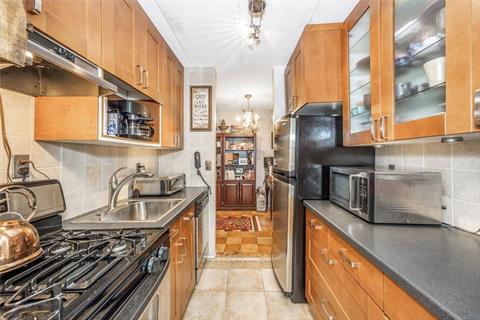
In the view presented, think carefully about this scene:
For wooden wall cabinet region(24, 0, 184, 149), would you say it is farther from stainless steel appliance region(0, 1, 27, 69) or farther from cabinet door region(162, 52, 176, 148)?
stainless steel appliance region(0, 1, 27, 69)

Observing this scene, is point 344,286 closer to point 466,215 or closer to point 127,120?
point 466,215

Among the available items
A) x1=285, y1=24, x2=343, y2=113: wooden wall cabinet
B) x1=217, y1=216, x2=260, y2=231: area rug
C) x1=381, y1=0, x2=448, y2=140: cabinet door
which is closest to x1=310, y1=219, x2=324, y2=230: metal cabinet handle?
x1=381, y1=0, x2=448, y2=140: cabinet door

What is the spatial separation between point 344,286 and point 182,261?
42.0 inches

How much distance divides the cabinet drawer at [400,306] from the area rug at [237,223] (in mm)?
3303

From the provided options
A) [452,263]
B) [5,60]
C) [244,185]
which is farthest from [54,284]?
[244,185]

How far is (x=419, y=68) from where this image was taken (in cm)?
114

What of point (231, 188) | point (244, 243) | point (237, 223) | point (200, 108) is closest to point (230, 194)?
point (231, 188)

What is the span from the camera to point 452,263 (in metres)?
0.85

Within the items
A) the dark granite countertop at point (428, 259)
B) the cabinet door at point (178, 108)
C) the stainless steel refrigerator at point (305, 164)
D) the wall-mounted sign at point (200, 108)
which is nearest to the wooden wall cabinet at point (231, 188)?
the wall-mounted sign at point (200, 108)

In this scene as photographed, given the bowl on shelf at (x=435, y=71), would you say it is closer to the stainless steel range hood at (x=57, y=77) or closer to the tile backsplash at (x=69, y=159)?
the stainless steel range hood at (x=57, y=77)

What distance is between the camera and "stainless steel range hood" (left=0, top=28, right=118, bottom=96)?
889 mm

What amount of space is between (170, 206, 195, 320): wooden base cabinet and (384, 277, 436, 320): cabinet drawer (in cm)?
114

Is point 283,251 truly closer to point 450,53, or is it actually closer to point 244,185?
point 450,53

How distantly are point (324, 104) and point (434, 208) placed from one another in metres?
1.03
